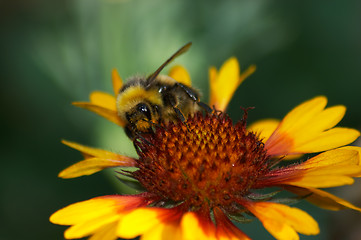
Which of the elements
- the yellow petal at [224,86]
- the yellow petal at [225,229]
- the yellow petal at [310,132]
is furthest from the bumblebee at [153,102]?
the yellow petal at [225,229]

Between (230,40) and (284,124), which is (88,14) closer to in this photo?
(230,40)

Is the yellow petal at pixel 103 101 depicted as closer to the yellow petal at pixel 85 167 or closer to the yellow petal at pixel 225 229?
the yellow petal at pixel 85 167

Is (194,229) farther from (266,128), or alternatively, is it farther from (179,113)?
(266,128)

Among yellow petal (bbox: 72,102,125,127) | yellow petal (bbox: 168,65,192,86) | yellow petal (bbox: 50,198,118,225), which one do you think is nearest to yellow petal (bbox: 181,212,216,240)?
yellow petal (bbox: 50,198,118,225)

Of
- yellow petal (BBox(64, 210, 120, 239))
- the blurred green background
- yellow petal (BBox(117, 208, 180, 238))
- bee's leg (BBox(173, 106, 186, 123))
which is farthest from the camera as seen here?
the blurred green background

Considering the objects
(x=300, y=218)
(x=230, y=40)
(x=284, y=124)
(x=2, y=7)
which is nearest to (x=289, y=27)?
(x=230, y=40)

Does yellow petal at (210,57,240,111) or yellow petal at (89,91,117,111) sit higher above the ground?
yellow petal at (89,91,117,111)

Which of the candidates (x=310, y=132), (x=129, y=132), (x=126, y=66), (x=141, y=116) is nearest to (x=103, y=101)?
(x=129, y=132)

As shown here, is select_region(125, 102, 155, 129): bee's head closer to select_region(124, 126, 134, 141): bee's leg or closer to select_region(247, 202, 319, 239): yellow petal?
select_region(124, 126, 134, 141): bee's leg
